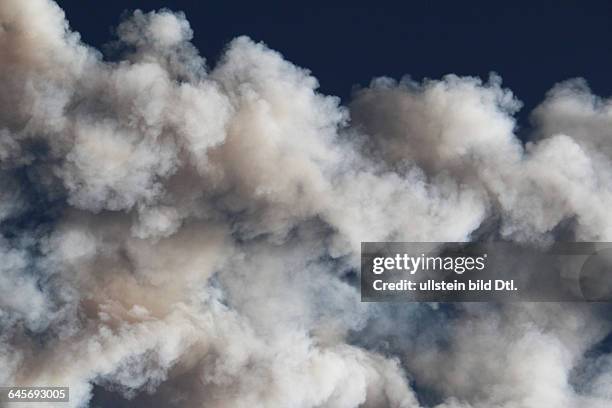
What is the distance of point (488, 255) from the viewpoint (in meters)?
43.8

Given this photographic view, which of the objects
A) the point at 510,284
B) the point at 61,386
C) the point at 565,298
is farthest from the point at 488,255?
the point at 61,386

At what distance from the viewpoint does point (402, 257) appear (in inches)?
1679

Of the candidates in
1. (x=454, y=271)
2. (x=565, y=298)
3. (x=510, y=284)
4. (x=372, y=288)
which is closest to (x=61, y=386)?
(x=372, y=288)

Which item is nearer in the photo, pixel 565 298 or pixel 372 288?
pixel 372 288

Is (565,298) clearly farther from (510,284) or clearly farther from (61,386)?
(61,386)

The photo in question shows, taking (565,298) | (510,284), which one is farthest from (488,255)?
(565,298)

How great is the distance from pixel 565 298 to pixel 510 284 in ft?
10.4

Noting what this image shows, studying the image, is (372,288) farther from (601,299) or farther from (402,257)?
(601,299)

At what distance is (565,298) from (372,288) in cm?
1090

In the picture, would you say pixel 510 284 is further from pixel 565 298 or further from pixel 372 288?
pixel 372 288

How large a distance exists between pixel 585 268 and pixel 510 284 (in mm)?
3927

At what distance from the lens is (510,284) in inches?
1753

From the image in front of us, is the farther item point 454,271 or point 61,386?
point 454,271

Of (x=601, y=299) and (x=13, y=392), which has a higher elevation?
(x=601, y=299)
